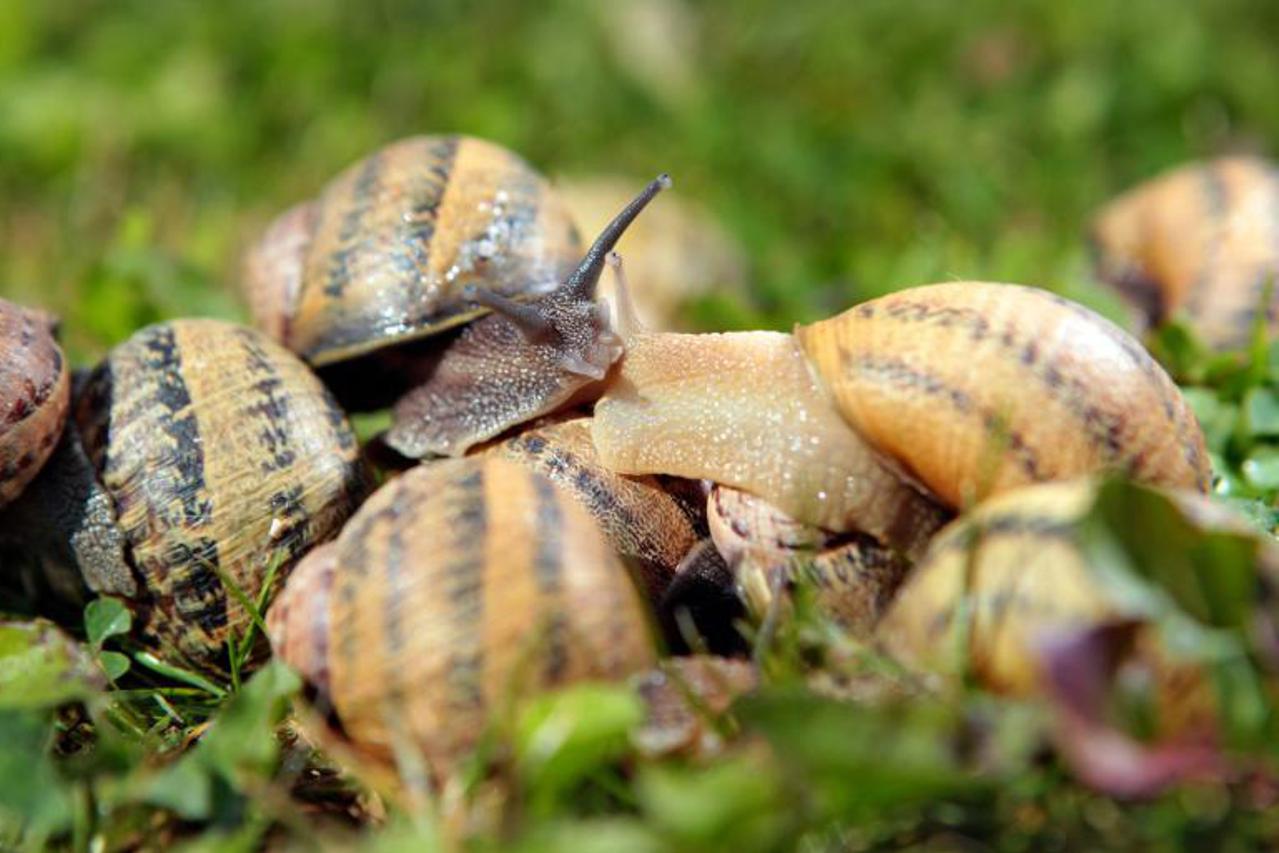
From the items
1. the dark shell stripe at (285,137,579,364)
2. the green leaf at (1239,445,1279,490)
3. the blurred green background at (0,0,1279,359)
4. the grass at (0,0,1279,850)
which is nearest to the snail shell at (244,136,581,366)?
the dark shell stripe at (285,137,579,364)

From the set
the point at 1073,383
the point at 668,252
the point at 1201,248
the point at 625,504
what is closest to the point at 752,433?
the point at 625,504

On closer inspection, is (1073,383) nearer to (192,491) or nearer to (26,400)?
(192,491)

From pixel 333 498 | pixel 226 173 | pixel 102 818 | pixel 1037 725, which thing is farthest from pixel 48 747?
pixel 226 173

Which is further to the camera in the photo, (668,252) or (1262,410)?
(668,252)

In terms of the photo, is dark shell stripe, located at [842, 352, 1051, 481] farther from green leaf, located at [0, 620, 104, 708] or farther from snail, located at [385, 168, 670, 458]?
green leaf, located at [0, 620, 104, 708]

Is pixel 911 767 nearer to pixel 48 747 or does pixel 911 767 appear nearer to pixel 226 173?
pixel 48 747

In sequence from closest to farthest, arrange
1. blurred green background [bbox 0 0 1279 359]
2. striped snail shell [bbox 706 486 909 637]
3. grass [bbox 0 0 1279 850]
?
1. grass [bbox 0 0 1279 850]
2. striped snail shell [bbox 706 486 909 637]
3. blurred green background [bbox 0 0 1279 359]
